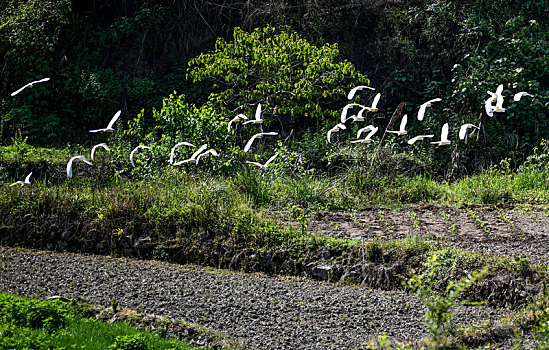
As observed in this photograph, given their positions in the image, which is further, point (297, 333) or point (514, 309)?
point (514, 309)

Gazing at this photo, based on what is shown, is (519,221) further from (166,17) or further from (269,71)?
(166,17)

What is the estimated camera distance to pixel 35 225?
664cm

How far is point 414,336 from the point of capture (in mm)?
3812

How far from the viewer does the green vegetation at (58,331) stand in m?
3.56

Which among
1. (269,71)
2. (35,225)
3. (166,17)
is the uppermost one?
(166,17)

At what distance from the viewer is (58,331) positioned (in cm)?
391

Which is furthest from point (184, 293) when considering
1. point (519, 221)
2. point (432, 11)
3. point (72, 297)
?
point (432, 11)

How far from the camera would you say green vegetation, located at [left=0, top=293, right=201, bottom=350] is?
3.56 m

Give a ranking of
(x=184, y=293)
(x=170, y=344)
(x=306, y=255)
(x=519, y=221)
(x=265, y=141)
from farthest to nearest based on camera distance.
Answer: (x=265, y=141)
(x=519, y=221)
(x=306, y=255)
(x=184, y=293)
(x=170, y=344)

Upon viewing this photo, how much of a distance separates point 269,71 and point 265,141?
1236 mm

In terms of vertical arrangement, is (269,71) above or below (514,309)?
above

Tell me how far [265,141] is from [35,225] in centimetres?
458

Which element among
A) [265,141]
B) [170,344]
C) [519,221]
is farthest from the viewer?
[265,141]

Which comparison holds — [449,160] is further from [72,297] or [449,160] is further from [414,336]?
[72,297]
